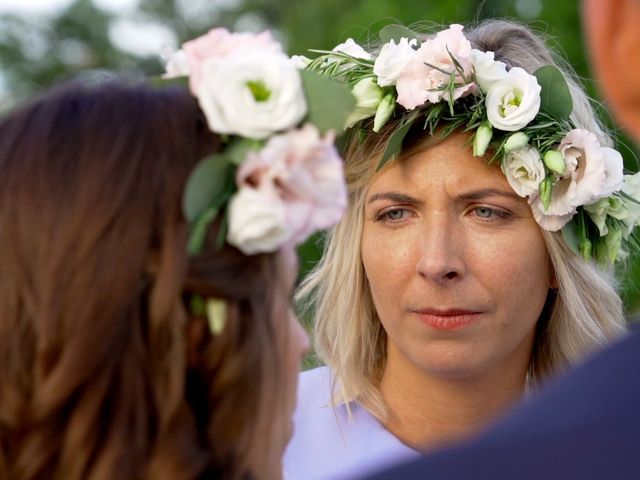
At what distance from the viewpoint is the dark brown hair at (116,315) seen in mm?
2086

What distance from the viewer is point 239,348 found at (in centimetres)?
222

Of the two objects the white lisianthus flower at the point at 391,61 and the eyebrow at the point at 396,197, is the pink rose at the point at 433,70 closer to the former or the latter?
the white lisianthus flower at the point at 391,61

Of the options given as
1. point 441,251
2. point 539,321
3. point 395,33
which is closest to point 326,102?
point 441,251

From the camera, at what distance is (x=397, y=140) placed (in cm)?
395

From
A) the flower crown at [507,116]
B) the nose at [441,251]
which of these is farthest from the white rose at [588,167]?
the nose at [441,251]

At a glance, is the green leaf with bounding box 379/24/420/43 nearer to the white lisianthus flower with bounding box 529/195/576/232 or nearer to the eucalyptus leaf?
the white lisianthus flower with bounding box 529/195/576/232

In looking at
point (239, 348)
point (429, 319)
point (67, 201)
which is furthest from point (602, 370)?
point (429, 319)

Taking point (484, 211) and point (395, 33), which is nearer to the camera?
point (484, 211)

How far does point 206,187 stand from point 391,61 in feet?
6.43

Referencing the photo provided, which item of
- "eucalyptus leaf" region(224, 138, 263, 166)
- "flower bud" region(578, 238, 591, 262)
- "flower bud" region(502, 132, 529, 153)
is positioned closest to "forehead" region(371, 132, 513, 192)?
"flower bud" region(502, 132, 529, 153)

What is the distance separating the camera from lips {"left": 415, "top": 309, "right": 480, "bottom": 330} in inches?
153

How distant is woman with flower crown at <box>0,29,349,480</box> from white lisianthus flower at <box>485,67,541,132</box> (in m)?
1.66

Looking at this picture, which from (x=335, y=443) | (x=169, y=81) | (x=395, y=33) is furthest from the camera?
(x=395, y=33)

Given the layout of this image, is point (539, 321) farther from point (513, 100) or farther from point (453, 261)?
point (513, 100)
